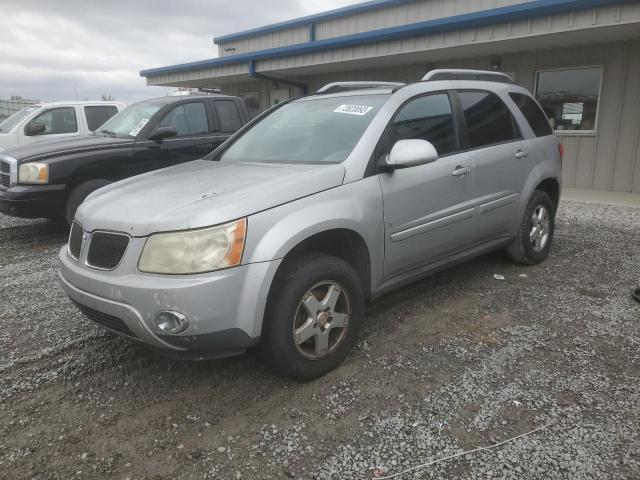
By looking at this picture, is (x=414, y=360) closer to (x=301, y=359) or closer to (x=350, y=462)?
(x=301, y=359)

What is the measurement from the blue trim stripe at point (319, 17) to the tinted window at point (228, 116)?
779 cm

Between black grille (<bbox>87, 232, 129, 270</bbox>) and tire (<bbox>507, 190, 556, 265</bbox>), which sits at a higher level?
black grille (<bbox>87, 232, 129, 270</bbox>)

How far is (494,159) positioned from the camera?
423cm

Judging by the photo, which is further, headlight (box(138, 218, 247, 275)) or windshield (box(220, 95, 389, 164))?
windshield (box(220, 95, 389, 164))

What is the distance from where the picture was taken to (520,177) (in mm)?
4551

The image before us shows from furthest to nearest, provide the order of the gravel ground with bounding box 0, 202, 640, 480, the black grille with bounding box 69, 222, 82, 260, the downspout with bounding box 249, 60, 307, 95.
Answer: the downspout with bounding box 249, 60, 307, 95, the black grille with bounding box 69, 222, 82, 260, the gravel ground with bounding box 0, 202, 640, 480

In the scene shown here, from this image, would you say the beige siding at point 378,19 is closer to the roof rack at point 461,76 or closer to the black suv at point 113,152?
the black suv at point 113,152

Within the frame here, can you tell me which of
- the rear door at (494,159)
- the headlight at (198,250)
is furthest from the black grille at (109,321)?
the rear door at (494,159)

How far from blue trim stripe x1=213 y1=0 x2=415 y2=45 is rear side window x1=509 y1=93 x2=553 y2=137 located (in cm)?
940

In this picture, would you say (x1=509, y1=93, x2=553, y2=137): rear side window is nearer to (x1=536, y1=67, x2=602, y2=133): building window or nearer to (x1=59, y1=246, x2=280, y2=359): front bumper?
(x1=59, y1=246, x2=280, y2=359): front bumper

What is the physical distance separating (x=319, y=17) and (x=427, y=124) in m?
13.1

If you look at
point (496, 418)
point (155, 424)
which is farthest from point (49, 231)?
point (496, 418)

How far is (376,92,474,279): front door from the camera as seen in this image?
336 centimetres

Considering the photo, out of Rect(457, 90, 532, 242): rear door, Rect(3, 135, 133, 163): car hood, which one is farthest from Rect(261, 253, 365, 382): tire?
Rect(3, 135, 133, 163): car hood
